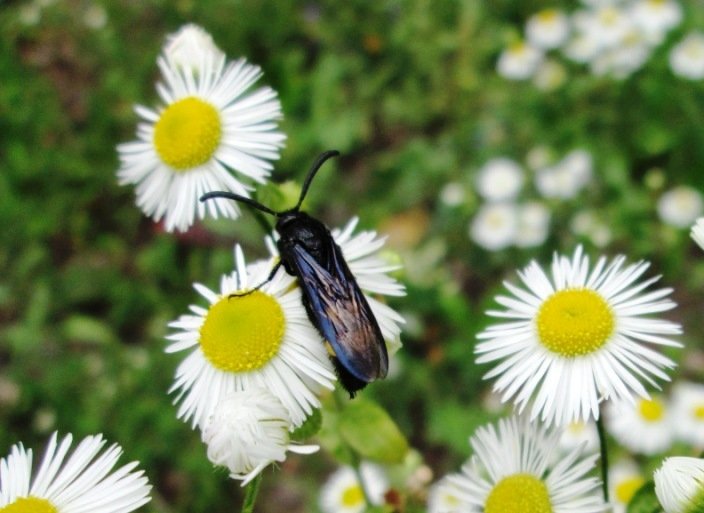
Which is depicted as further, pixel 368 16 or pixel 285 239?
pixel 368 16

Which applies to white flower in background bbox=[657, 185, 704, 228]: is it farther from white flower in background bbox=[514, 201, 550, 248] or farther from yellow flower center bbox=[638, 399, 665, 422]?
yellow flower center bbox=[638, 399, 665, 422]

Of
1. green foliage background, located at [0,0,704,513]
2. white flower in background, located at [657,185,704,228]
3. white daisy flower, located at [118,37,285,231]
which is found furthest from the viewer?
white flower in background, located at [657,185,704,228]

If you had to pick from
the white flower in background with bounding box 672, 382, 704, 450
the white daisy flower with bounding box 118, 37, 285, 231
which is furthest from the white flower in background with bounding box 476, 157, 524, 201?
the white daisy flower with bounding box 118, 37, 285, 231

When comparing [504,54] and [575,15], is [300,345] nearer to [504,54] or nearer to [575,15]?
[504,54]

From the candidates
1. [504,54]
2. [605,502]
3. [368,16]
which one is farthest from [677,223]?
[605,502]

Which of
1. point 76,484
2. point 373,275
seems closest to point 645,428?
point 373,275
